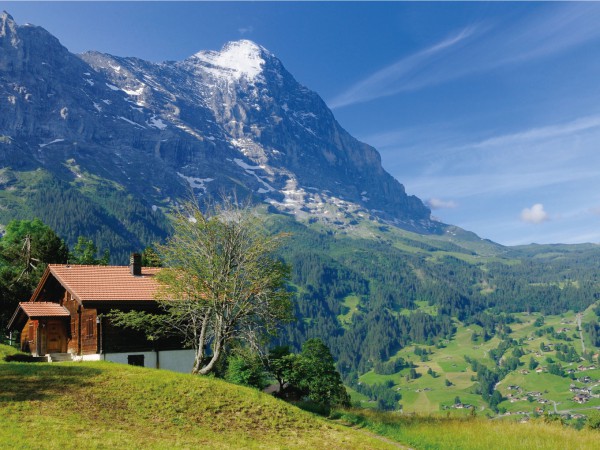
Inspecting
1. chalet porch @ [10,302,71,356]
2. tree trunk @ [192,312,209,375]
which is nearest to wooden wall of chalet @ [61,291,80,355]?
chalet porch @ [10,302,71,356]

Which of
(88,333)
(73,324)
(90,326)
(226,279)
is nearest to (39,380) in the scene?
(226,279)

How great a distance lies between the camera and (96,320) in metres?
45.6

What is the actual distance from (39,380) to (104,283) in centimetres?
1809

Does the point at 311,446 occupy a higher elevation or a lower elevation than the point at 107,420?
lower

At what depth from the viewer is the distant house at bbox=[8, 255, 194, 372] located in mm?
45719

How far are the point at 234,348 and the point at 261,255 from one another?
23.0 ft

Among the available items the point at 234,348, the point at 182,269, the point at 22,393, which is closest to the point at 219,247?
the point at 182,269

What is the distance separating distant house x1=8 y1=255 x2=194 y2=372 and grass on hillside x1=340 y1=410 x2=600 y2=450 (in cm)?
1908

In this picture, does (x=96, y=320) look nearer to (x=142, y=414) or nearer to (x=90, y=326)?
(x=90, y=326)

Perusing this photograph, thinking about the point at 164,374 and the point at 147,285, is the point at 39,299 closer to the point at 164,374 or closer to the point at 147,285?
the point at 147,285

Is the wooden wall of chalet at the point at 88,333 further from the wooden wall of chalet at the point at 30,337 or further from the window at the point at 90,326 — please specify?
the wooden wall of chalet at the point at 30,337

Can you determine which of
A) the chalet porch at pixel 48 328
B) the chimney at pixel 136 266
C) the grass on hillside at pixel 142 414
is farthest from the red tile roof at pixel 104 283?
the grass on hillside at pixel 142 414

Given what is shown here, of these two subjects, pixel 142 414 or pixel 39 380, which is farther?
pixel 39 380

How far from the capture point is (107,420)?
25859 millimetres
